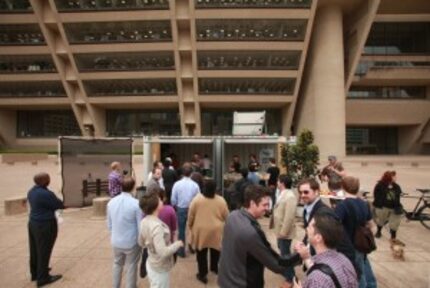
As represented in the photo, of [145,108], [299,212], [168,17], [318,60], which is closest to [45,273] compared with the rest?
[299,212]

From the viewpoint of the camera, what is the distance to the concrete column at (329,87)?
3778 cm

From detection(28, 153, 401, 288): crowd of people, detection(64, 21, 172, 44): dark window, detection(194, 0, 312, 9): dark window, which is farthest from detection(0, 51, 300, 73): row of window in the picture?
detection(28, 153, 401, 288): crowd of people

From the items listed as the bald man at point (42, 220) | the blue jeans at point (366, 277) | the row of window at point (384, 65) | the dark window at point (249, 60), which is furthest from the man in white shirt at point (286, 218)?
the row of window at point (384, 65)

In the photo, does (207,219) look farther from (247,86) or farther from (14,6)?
(14,6)

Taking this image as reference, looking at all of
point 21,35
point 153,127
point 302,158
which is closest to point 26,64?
point 21,35

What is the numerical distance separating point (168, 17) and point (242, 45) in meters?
7.96

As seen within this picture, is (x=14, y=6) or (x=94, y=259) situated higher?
(x=14, y=6)

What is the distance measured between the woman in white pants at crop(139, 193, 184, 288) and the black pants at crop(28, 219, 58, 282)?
8.04 ft

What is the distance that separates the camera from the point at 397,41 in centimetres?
4522

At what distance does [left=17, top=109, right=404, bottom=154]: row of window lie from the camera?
46188 mm

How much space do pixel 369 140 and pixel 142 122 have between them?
2962 cm

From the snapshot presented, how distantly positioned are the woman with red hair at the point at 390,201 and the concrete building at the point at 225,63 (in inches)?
1198

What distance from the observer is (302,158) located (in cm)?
1242

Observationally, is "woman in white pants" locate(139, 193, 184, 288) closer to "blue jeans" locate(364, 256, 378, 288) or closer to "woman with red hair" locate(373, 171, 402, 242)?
"blue jeans" locate(364, 256, 378, 288)
